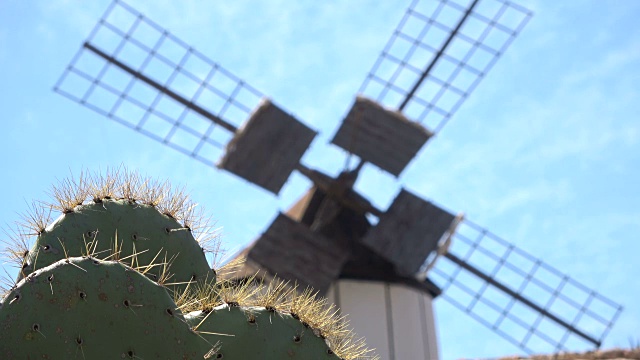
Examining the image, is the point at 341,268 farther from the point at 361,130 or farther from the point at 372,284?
the point at 361,130

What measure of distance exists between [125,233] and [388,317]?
10708 millimetres

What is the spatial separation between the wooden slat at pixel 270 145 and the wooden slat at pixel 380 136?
1.70 feet

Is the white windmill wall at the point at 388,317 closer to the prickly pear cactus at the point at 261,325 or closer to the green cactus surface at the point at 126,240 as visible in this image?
the green cactus surface at the point at 126,240

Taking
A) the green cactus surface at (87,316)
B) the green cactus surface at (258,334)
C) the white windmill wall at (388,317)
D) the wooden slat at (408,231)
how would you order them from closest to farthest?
the green cactus surface at (87,316) → the green cactus surface at (258,334) → the white windmill wall at (388,317) → the wooden slat at (408,231)

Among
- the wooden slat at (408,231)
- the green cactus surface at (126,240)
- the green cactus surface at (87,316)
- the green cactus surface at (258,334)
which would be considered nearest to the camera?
the green cactus surface at (87,316)

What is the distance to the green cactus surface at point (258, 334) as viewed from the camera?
9.61ft

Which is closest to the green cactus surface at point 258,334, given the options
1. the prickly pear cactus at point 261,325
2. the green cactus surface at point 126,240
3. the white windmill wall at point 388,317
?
the prickly pear cactus at point 261,325

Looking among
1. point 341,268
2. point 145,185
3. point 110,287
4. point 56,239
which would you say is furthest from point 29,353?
point 341,268

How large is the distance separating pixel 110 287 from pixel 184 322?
0.22 meters

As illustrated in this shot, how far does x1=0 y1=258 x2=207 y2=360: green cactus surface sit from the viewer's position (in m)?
2.55

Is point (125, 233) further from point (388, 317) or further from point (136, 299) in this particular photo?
point (388, 317)

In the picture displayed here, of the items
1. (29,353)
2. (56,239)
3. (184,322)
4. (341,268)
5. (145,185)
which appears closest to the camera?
(29,353)

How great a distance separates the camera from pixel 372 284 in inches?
551

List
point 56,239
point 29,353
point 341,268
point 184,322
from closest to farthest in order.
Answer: point 29,353 → point 184,322 → point 56,239 → point 341,268
